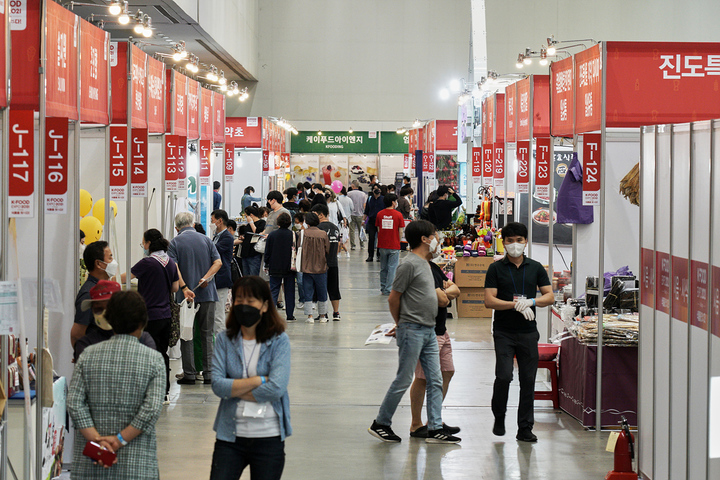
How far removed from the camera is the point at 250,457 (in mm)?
3477

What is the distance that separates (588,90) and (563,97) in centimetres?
71

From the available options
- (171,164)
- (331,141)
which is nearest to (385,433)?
(171,164)

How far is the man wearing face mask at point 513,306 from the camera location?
571 centimetres

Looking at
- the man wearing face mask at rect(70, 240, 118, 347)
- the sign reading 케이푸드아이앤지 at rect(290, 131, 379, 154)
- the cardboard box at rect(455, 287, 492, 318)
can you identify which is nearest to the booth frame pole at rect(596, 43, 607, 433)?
the man wearing face mask at rect(70, 240, 118, 347)

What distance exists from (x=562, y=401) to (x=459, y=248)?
4850mm

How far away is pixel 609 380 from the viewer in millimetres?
6211

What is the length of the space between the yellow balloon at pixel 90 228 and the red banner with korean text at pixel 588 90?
404 centimetres

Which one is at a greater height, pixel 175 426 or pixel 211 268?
pixel 211 268

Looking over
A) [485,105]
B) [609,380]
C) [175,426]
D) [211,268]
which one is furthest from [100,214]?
[485,105]

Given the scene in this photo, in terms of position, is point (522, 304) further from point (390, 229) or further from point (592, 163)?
point (390, 229)

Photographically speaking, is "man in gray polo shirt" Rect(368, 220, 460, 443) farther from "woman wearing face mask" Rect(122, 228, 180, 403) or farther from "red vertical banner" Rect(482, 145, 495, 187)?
"red vertical banner" Rect(482, 145, 495, 187)

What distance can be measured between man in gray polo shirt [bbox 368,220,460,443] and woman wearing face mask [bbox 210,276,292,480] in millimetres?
2027

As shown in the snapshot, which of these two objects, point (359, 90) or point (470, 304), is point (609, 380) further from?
point (359, 90)

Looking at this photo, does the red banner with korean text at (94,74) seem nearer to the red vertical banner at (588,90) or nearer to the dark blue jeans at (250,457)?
the dark blue jeans at (250,457)
